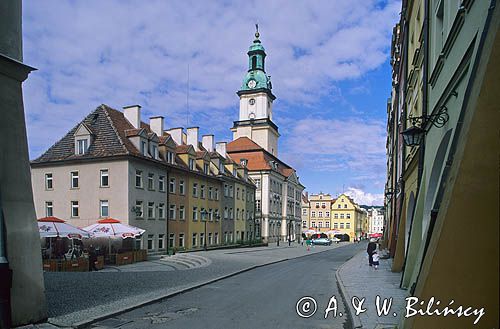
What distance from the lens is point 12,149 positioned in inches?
373

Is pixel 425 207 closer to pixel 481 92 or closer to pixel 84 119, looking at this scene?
pixel 481 92

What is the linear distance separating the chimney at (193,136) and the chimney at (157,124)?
6644mm

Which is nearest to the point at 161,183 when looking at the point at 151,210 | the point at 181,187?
the point at 151,210

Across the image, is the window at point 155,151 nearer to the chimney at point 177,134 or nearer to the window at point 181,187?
the window at point 181,187

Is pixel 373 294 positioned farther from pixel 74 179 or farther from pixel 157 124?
pixel 157 124

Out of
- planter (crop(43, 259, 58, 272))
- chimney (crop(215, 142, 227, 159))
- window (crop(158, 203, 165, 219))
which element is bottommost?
planter (crop(43, 259, 58, 272))

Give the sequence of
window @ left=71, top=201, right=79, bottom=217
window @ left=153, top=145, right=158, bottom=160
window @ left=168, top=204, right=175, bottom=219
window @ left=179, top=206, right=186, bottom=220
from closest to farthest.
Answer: window @ left=71, top=201, right=79, bottom=217 → window @ left=153, top=145, right=158, bottom=160 → window @ left=168, top=204, right=175, bottom=219 → window @ left=179, top=206, right=186, bottom=220

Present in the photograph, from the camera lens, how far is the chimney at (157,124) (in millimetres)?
38894

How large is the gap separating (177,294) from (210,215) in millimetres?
30061

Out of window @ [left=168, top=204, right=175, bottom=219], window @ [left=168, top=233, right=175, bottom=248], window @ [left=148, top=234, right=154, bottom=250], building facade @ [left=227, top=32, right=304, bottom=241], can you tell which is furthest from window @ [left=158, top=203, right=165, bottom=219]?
building facade @ [left=227, top=32, right=304, bottom=241]

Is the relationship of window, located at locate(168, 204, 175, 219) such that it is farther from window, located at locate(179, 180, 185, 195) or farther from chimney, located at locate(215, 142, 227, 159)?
chimney, located at locate(215, 142, 227, 159)

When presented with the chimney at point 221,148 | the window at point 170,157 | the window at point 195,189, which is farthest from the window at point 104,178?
the chimney at point 221,148

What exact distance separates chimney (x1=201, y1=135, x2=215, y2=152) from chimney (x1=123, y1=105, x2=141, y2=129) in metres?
15.0

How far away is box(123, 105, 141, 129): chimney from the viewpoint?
3512 cm
